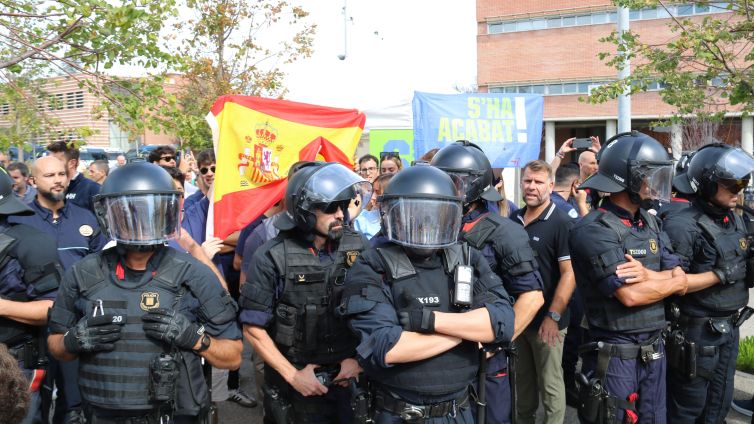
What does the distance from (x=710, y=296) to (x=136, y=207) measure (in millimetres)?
3681

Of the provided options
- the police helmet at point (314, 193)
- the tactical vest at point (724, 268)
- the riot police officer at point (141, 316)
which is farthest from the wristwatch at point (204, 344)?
the tactical vest at point (724, 268)

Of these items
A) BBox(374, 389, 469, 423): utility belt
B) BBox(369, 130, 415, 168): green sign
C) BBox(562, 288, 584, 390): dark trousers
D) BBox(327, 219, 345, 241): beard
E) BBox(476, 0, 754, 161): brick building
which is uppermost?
BBox(476, 0, 754, 161): brick building

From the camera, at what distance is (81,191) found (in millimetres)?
5586

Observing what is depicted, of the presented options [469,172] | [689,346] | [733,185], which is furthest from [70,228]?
[733,185]

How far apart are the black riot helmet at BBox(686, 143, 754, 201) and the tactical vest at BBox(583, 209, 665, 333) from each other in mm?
779

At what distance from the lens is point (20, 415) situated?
5.96 feet

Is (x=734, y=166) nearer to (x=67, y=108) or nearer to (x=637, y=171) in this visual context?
(x=637, y=171)

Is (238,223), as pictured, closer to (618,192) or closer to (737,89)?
(618,192)

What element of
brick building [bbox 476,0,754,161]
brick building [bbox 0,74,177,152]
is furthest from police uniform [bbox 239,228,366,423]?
brick building [bbox 476,0,754,161]

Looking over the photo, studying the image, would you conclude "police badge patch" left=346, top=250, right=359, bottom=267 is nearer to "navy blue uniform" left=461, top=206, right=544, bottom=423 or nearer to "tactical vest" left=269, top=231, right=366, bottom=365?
"tactical vest" left=269, top=231, right=366, bottom=365

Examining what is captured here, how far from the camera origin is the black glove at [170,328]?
2.79 meters

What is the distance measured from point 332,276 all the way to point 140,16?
305cm

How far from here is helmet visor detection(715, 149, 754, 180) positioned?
431 cm

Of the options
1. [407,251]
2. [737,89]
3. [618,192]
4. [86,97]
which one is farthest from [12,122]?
[737,89]
